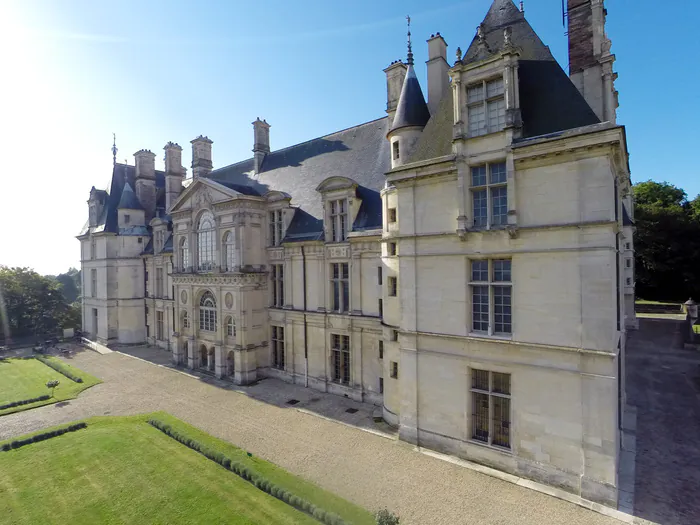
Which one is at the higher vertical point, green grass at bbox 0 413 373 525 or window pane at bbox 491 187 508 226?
window pane at bbox 491 187 508 226

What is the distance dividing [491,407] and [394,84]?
18609mm

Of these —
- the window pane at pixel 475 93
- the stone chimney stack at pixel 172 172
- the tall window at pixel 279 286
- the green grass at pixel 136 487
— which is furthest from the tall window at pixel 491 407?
the stone chimney stack at pixel 172 172

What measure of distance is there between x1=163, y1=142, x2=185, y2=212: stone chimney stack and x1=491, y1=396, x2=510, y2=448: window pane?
1360 inches

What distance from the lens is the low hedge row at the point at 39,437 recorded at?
1692cm

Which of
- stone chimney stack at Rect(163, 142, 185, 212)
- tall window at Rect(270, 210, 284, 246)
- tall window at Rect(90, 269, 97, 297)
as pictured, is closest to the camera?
tall window at Rect(270, 210, 284, 246)

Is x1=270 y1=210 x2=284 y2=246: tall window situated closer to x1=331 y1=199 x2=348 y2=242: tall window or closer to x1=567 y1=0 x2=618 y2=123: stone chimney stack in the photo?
x1=331 y1=199 x2=348 y2=242: tall window

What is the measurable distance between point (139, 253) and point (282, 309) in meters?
23.4

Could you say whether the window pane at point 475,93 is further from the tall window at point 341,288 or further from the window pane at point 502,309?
the tall window at point 341,288

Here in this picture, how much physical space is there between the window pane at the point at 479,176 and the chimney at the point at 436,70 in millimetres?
5978

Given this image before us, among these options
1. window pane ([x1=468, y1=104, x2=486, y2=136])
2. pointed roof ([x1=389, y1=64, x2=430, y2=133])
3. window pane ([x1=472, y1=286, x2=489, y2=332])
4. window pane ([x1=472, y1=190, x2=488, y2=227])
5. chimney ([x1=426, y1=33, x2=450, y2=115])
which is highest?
chimney ([x1=426, y1=33, x2=450, y2=115])

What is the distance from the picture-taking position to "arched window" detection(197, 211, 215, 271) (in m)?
27.9

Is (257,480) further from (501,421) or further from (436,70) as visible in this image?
(436,70)

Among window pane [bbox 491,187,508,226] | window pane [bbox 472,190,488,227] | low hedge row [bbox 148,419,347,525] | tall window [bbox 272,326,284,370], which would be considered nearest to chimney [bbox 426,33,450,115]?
window pane [bbox 472,190,488,227]

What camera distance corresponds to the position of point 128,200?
3997 centimetres
